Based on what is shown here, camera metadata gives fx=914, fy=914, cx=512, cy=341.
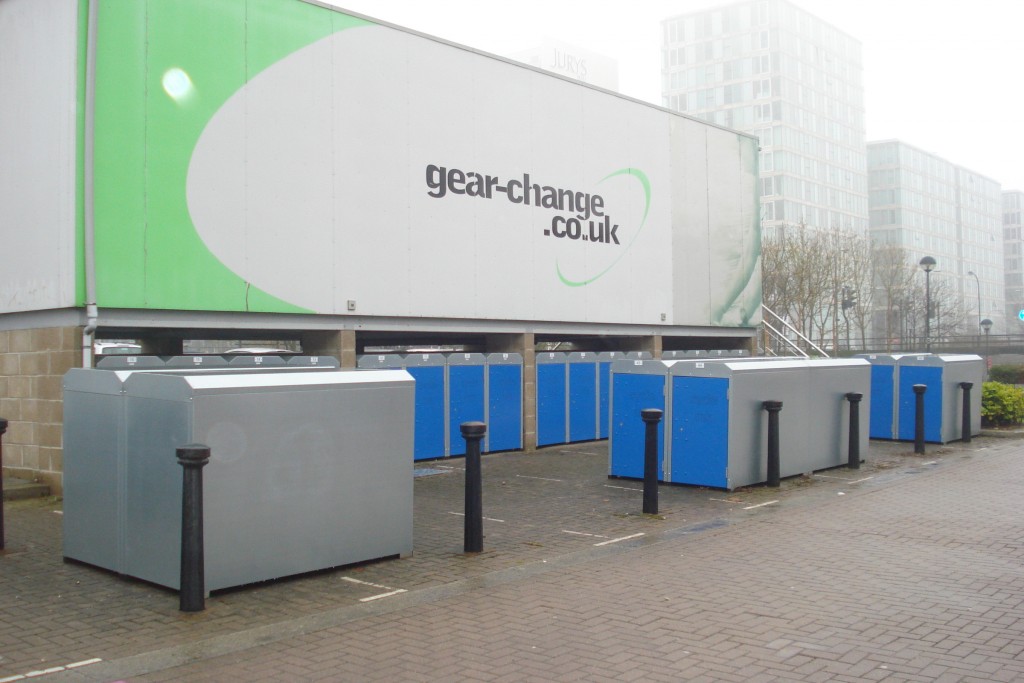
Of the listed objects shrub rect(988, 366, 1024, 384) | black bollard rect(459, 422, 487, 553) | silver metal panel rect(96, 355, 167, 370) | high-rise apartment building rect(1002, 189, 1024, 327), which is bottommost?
black bollard rect(459, 422, 487, 553)

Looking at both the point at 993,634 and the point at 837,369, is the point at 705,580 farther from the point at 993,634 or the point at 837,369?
the point at 837,369

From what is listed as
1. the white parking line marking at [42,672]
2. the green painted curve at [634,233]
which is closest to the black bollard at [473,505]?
the white parking line marking at [42,672]

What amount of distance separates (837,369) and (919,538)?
190 inches

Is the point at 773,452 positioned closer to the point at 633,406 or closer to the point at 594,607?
the point at 633,406

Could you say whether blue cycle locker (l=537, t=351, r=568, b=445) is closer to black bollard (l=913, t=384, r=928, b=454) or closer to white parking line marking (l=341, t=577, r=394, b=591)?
black bollard (l=913, t=384, r=928, b=454)

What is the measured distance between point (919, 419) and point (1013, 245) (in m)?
142

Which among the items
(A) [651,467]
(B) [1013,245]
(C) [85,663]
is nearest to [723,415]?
(A) [651,467]

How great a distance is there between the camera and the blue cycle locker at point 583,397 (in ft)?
56.1

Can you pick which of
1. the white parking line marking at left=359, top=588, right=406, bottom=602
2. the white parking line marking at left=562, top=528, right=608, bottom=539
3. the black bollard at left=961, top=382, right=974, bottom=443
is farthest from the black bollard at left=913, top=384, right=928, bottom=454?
the white parking line marking at left=359, top=588, right=406, bottom=602

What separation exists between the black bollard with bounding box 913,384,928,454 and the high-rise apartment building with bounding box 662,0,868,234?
72.0 m

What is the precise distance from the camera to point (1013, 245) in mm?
138375

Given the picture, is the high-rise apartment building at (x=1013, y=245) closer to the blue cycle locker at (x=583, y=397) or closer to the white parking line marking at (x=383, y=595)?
the blue cycle locker at (x=583, y=397)

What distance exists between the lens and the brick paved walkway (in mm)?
5188

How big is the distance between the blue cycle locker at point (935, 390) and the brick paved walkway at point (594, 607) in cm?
645
